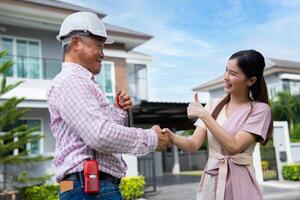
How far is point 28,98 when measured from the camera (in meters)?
12.7

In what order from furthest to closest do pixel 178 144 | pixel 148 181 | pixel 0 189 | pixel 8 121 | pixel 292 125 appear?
pixel 292 125 < pixel 148 181 < pixel 0 189 < pixel 8 121 < pixel 178 144

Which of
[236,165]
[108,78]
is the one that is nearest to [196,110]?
[236,165]

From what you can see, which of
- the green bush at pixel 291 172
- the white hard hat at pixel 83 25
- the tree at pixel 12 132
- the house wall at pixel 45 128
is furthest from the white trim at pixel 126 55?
the white hard hat at pixel 83 25

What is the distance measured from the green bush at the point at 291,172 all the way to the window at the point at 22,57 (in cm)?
942

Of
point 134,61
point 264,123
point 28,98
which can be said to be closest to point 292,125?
point 134,61

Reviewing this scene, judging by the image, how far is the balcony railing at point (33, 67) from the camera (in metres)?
12.8

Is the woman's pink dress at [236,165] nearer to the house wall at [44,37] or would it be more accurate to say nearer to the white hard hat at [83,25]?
the white hard hat at [83,25]

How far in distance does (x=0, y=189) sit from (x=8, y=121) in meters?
2.09

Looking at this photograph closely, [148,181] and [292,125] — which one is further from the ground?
[292,125]

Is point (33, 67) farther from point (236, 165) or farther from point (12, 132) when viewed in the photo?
point (236, 165)

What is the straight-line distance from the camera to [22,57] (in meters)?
12.8

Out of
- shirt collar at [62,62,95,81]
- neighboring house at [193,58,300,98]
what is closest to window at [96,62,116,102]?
shirt collar at [62,62,95,81]

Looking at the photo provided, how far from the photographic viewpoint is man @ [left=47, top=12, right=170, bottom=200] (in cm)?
156

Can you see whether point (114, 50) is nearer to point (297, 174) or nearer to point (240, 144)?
point (297, 174)
